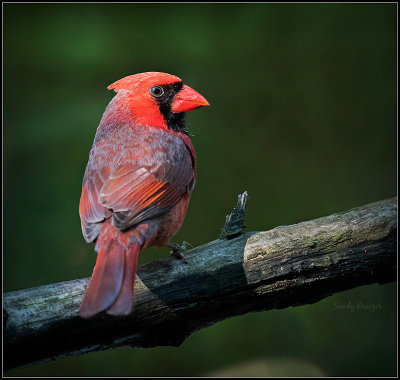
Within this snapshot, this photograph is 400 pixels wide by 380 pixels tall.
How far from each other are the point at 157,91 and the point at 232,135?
157 centimetres

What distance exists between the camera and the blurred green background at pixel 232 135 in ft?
13.9

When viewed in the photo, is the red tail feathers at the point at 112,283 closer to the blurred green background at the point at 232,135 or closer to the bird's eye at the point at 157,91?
the bird's eye at the point at 157,91

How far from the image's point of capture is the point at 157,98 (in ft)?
10.7

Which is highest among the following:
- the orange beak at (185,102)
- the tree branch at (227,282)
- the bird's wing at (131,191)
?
the orange beak at (185,102)

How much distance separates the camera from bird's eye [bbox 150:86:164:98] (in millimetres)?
3245

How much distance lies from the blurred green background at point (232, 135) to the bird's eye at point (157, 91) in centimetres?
134

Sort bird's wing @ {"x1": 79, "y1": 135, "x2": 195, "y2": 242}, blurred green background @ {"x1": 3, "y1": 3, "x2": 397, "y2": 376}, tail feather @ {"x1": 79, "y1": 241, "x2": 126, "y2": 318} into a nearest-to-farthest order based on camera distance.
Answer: tail feather @ {"x1": 79, "y1": 241, "x2": 126, "y2": 318}
bird's wing @ {"x1": 79, "y1": 135, "x2": 195, "y2": 242}
blurred green background @ {"x1": 3, "y1": 3, "x2": 397, "y2": 376}

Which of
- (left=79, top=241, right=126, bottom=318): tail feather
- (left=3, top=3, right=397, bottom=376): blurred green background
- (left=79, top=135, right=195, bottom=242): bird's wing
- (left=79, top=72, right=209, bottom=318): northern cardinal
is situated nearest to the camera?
Answer: (left=79, top=241, right=126, bottom=318): tail feather

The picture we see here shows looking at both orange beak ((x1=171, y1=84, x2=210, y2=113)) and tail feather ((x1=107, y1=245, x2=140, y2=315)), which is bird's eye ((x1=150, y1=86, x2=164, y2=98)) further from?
tail feather ((x1=107, y1=245, x2=140, y2=315))

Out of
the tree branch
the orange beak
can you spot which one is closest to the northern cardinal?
the orange beak

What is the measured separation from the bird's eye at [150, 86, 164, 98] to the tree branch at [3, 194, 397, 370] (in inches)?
35.4

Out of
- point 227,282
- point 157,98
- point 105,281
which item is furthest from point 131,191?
point 157,98

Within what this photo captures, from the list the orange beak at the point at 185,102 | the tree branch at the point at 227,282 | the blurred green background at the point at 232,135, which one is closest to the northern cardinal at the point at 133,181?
the orange beak at the point at 185,102

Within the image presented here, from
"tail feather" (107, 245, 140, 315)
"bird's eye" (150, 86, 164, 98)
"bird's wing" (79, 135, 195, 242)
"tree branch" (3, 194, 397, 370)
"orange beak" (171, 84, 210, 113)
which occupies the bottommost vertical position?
"tree branch" (3, 194, 397, 370)
